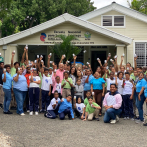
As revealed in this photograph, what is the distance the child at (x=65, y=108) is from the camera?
8539mm

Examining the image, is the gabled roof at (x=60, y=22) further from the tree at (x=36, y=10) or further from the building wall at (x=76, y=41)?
the tree at (x=36, y=10)

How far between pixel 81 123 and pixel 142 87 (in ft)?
7.15

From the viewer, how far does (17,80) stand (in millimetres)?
9148

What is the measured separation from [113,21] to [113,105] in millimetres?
11211

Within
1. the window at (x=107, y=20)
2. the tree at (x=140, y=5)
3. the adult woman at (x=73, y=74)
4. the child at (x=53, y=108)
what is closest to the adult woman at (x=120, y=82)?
the adult woman at (x=73, y=74)

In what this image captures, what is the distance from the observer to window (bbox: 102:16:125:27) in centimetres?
1802

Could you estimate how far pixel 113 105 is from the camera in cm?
805

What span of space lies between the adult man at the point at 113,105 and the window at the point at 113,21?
10.7 meters

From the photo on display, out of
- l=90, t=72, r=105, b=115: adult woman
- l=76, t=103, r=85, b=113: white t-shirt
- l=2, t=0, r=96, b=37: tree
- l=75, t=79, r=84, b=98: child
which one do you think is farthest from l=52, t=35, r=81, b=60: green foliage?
l=2, t=0, r=96, b=37: tree

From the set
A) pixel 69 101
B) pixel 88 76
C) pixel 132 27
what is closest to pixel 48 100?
pixel 69 101

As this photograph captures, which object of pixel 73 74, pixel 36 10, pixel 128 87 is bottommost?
pixel 128 87

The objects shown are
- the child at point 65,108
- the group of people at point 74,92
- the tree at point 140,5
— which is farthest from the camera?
the tree at point 140,5

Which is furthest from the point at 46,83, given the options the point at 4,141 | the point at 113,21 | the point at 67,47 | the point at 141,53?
the point at 113,21

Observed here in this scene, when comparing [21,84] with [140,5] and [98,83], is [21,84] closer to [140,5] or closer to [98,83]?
[98,83]
